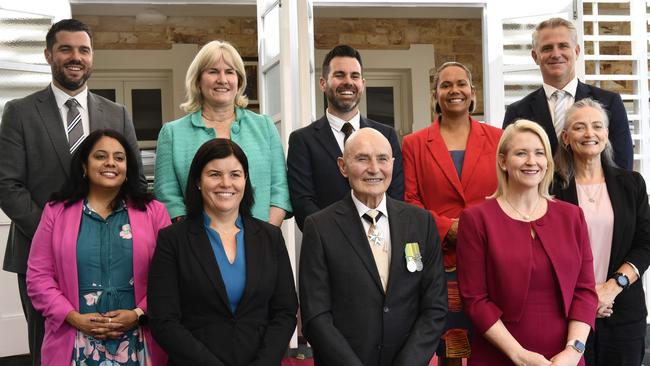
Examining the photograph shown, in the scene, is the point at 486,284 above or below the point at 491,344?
above

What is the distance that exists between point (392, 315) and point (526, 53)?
3.50m

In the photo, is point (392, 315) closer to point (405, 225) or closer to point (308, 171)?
point (405, 225)

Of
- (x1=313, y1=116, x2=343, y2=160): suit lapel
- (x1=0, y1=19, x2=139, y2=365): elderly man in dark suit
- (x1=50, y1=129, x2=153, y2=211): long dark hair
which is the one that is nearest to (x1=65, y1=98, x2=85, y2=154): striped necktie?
(x1=0, y1=19, x2=139, y2=365): elderly man in dark suit

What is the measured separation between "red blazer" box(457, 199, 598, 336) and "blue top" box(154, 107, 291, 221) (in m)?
0.78

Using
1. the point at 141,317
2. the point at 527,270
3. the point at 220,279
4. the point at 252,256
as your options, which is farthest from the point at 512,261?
the point at 141,317

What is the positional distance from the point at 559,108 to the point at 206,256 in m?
1.66

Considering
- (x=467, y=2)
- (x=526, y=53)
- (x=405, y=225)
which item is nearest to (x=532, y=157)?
(x=405, y=225)

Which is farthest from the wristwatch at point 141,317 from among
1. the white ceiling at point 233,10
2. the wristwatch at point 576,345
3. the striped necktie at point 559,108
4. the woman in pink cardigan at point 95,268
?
the white ceiling at point 233,10

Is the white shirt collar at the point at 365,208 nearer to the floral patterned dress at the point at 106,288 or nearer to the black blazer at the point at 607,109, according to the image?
the floral patterned dress at the point at 106,288

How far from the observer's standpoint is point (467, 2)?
19.0 feet

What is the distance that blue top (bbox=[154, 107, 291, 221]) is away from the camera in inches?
115

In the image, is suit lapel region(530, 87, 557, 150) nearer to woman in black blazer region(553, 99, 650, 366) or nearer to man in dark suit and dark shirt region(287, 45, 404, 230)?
woman in black blazer region(553, 99, 650, 366)

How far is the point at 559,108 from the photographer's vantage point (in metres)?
3.24

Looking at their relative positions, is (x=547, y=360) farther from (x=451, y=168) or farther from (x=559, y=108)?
(x=559, y=108)
